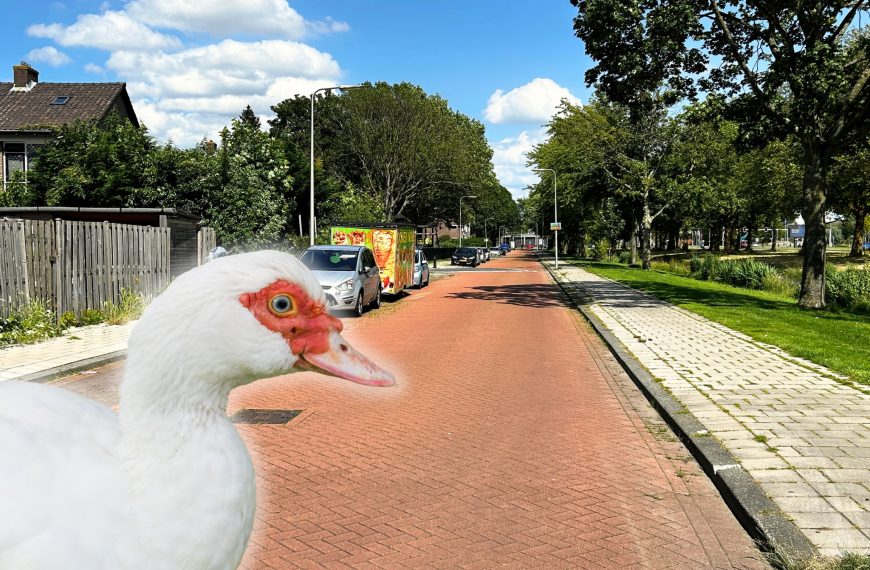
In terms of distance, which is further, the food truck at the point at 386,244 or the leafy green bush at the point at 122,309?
the food truck at the point at 386,244

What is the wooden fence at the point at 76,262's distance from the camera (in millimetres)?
A: 12648

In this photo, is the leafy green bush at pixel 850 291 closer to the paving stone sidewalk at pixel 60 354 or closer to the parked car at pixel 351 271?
the parked car at pixel 351 271

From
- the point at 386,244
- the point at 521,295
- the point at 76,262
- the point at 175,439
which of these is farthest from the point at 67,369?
the point at 521,295

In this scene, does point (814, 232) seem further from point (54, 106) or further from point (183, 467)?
point (54, 106)

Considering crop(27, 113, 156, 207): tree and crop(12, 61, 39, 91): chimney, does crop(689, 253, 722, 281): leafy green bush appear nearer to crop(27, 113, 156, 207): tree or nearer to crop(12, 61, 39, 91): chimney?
crop(27, 113, 156, 207): tree

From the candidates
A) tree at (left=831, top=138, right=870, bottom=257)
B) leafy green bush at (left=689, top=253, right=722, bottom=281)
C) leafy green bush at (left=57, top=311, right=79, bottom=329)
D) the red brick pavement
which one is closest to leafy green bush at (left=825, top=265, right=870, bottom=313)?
leafy green bush at (left=689, top=253, right=722, bottom=281)

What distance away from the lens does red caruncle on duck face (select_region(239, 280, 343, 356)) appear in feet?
4.31

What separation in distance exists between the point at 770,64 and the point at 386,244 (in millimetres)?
13345

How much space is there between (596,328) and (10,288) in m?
12.0

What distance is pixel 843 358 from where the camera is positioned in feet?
34.2

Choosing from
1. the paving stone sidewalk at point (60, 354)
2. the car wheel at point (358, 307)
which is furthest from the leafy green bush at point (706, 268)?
the paving stone sidewalk at point (60, 354)

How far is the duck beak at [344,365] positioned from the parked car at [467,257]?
54661 mm

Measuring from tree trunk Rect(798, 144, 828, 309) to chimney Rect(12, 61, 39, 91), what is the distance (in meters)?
44.5

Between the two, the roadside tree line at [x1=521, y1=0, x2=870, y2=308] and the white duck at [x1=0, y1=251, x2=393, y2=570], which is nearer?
the white duck at [x1=0, y1=251, x2=393, y2=570]
